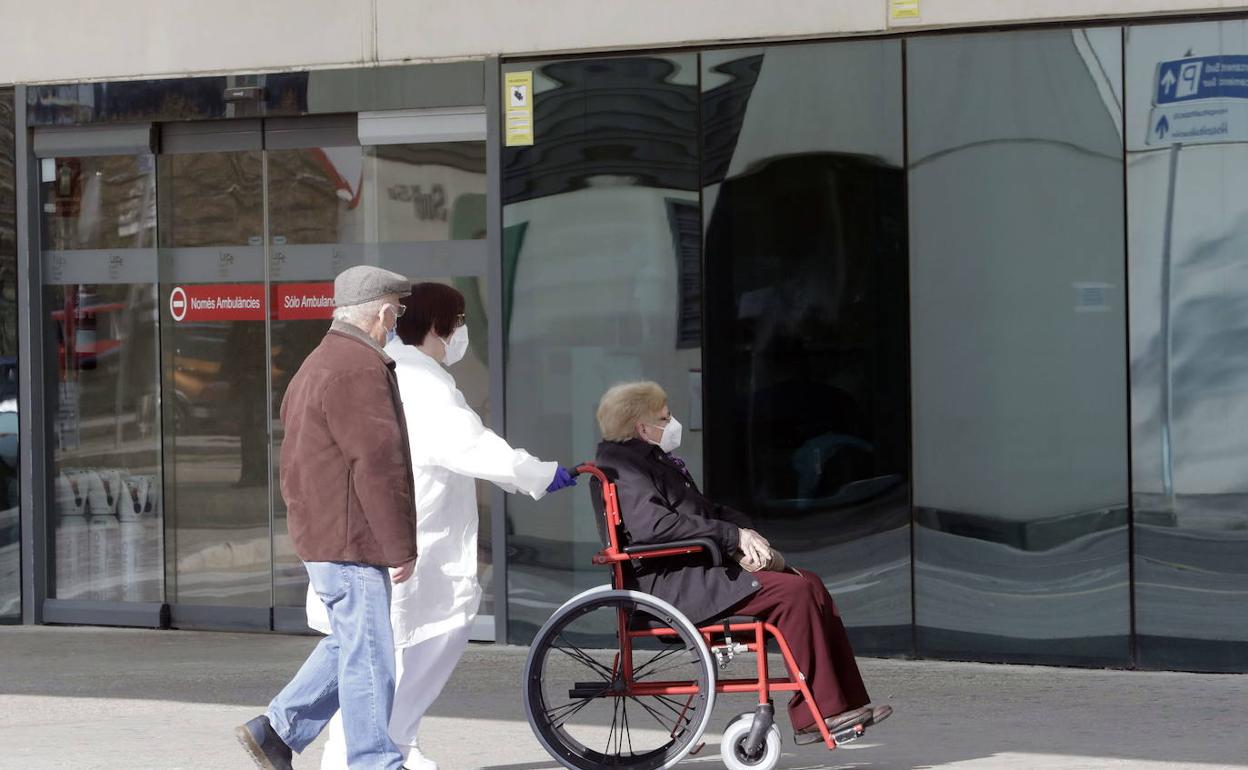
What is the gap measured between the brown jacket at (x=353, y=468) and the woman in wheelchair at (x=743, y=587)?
923 millimetres

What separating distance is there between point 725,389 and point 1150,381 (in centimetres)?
196

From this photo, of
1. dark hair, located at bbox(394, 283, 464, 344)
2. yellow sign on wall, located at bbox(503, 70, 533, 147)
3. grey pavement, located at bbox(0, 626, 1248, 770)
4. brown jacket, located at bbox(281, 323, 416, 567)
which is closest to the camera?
brown jacket, located at bbox(281, 323, 416, 567)

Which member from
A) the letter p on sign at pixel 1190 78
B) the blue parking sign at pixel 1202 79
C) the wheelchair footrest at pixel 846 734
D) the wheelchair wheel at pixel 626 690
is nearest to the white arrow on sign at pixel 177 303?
the wheelchair wheel at pixel 626 690

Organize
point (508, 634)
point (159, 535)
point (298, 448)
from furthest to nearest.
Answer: point (159, 535), point (508, 634), point (298, 448)

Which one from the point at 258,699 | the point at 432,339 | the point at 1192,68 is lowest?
the point at 258,699

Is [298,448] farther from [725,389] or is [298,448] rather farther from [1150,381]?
[1150,381]

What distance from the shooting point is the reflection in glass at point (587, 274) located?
370 inches

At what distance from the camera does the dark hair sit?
640 cm

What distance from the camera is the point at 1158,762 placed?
21.9ft

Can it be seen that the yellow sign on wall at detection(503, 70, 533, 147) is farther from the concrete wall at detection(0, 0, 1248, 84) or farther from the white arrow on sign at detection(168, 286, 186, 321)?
the white arrow on sign at detection(168, 286, 186, 321)

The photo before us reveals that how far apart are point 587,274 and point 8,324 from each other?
339 centimetres

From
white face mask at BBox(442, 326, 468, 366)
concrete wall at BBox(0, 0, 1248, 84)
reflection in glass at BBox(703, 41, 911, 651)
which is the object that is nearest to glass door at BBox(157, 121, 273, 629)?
concrete wall at BBox(0, 0, 1248, 84)

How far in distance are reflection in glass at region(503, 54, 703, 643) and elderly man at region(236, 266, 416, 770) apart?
11.7ft

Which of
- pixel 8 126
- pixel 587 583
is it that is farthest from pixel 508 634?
pixel 8 126
